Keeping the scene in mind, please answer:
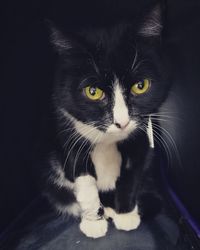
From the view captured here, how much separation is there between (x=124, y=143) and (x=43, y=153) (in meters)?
0.31

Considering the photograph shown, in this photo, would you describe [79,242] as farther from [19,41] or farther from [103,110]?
[19,41]

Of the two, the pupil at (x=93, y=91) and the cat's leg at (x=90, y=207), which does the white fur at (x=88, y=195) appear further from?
the pupil at (x=93, y=91)

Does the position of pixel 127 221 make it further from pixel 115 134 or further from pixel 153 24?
pixel 153 24

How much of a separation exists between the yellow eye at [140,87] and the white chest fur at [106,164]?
22 centimetres

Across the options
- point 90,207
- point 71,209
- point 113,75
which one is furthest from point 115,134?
point 71,209

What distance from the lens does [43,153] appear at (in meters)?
1.28

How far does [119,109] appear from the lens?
3.12ft

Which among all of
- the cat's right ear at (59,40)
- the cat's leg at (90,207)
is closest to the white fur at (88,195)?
the cat's leg at (90,207)

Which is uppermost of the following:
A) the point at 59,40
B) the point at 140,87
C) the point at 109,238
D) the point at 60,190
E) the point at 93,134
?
the point at 59,40

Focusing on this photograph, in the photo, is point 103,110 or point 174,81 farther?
point 174,81

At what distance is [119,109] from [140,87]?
0.36 ft

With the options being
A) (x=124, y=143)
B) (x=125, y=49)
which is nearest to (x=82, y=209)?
(x=124, y=143)

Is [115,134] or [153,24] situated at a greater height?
[153,24]

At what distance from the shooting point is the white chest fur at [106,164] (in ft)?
3.77
